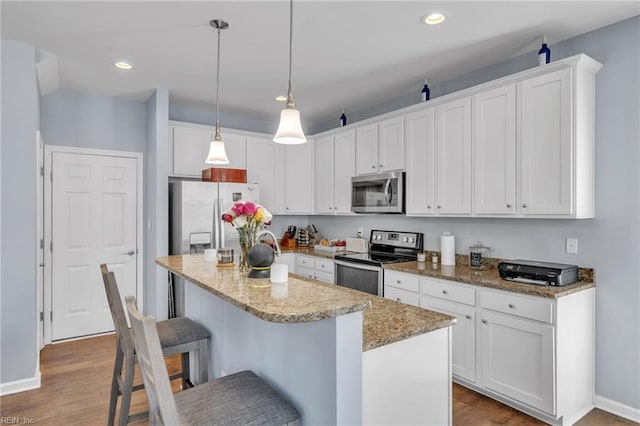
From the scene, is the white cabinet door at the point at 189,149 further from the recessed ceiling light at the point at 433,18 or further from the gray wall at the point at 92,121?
the recessed ceiling light at the point at 433,18

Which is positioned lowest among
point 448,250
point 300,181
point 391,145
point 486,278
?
point 486,278

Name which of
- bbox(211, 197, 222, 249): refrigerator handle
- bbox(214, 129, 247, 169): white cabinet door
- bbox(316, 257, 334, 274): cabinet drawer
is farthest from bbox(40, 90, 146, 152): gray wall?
bbox(316, 257, 334, 274): cabinet drawer

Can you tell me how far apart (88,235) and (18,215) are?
1248 millimetres

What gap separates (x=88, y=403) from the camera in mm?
2715

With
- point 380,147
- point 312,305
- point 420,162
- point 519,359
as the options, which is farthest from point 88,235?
point 519,359

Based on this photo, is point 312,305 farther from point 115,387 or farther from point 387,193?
point 387,193

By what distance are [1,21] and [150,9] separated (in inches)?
44.5

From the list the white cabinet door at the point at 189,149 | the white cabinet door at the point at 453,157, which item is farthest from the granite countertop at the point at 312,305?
the white cabinet door at the point at 189,149

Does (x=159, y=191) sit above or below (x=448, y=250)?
above

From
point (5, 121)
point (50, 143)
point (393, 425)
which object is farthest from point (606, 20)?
point (50, 143)

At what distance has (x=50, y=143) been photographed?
12.8 feet

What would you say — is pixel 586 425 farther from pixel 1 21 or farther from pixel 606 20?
pixel 1 21

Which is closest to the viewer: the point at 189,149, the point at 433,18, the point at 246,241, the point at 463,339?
the point at 246,241

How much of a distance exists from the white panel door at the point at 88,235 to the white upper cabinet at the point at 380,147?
266 centimetres
